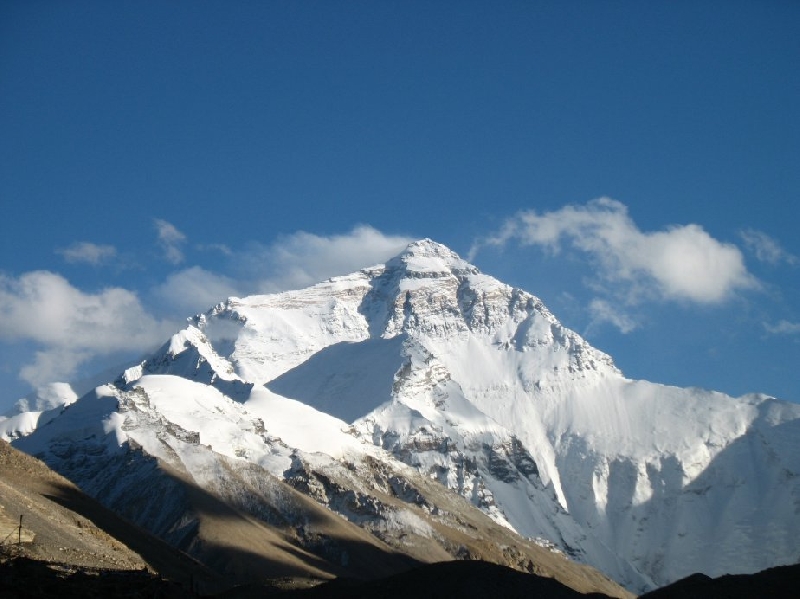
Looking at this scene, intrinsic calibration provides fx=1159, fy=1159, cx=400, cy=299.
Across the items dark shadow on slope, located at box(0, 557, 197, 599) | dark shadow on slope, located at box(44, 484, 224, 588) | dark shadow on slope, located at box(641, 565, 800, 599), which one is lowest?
dark shadow on slope, located at box(0, 557, 197, 599)

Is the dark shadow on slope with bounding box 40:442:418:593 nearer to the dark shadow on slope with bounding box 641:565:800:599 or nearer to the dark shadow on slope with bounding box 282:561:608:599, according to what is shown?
the dark shadow on slope with bounding box 282:561:608:599

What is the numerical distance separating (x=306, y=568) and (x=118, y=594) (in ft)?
366

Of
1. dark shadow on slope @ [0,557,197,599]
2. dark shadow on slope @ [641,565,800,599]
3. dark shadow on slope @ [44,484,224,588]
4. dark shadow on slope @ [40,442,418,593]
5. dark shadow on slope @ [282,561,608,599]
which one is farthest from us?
dark shadow on slope @ [40,442,418,593]

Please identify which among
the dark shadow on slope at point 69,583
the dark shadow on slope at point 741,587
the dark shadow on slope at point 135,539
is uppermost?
the dark shadow on slope at point 741,587

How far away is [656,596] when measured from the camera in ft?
217

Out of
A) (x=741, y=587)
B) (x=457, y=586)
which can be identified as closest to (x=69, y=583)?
(x=457, y=586)

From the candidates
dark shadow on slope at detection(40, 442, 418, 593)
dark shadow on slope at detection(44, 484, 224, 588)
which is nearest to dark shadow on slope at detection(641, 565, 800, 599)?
dark shadow on slope at detection(44, 484, 224, 588)

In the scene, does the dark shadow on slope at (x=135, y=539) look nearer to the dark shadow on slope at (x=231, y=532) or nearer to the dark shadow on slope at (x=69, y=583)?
the dark shadow on slope at (x=231, y=532)

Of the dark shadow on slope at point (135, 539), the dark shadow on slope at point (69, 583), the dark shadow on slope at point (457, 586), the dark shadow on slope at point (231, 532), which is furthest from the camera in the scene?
the dark shadow on slope at point (231, 532)

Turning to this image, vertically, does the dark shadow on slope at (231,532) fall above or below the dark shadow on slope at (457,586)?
above

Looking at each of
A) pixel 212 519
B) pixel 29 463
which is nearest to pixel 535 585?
pixel 29 463

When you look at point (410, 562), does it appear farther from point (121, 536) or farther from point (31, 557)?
point (31, 557)

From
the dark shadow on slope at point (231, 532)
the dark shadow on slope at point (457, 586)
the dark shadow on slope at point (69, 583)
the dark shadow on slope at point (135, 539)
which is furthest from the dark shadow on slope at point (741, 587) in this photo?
the dark shadow on slope at point (231, 532)

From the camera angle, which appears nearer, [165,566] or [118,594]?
[118,594]
